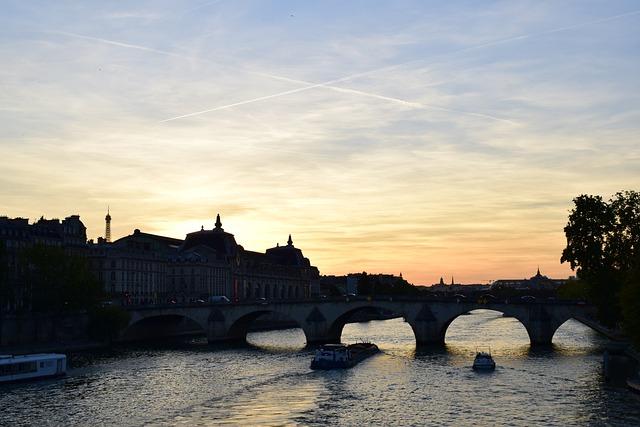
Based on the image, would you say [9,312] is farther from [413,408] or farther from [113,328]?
[413,408]

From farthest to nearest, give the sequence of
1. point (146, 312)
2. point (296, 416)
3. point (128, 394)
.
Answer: point (146, 312), point (128, 394), point (296, 416)

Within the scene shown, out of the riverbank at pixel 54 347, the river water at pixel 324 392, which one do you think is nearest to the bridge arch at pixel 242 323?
the riverbank at pixel 54 347

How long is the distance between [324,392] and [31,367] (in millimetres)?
26702

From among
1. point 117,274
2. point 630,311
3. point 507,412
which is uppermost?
point 117,274

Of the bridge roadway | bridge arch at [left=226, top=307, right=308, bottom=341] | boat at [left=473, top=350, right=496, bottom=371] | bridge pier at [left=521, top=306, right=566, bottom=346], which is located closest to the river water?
boat at [left=473, top=350, right=496, bottom=371]

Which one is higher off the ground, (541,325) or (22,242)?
(22,242)

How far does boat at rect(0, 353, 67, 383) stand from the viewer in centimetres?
8194

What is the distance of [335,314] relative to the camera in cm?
13025

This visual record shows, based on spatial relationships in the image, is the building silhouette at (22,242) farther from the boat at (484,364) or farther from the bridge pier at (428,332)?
the boat at (484,364)

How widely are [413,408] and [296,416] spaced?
346 inches

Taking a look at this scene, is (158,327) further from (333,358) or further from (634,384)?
(634,384)

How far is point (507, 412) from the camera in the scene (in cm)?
6538

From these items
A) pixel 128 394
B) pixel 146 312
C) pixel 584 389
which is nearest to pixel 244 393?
pixel 128 394

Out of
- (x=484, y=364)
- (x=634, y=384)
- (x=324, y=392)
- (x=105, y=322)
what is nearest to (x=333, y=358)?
(x=484, y=364)
